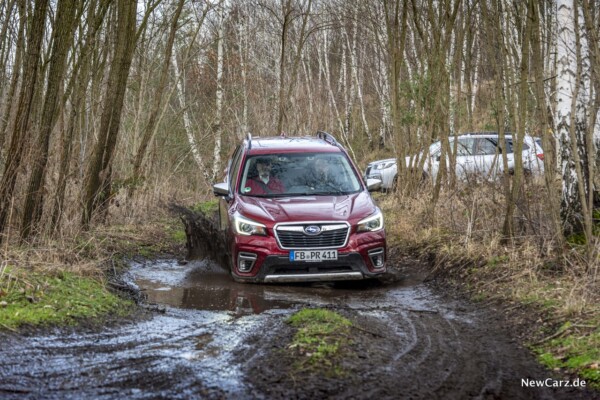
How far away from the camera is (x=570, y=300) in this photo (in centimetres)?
654

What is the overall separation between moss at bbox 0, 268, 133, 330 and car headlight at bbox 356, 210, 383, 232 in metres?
Answer: 2.97

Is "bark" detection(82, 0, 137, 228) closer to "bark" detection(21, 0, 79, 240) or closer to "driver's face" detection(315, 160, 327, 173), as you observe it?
"bark" detection(21, 0, 79, 240)

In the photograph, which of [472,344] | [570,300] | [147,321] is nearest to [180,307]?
[147,321]

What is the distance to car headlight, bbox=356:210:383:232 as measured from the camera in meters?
8.81

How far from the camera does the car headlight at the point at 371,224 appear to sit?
8.81 metres

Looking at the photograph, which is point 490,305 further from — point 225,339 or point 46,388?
point 46,388

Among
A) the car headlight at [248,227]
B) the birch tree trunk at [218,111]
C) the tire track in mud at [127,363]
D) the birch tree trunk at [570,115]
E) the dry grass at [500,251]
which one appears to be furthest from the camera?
the birch tree trunk at [218,111]

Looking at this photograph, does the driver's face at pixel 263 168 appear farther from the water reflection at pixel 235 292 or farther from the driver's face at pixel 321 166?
the water reflection at pixel 235 292

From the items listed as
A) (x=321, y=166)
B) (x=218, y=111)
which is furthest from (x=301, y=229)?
(x=218, y=111)

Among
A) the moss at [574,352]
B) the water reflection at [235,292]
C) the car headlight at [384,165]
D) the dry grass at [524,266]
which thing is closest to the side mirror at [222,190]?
the water reflection at [235,292]

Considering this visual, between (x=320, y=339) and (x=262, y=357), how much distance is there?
0.54 metres

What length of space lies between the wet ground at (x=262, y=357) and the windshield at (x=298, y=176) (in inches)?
81.5

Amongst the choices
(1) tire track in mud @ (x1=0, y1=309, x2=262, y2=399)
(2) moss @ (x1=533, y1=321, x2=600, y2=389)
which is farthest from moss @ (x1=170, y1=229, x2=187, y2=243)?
(2) moss @ (x1=533, y1=321, x2=600, y2=389)

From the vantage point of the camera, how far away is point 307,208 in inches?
352
